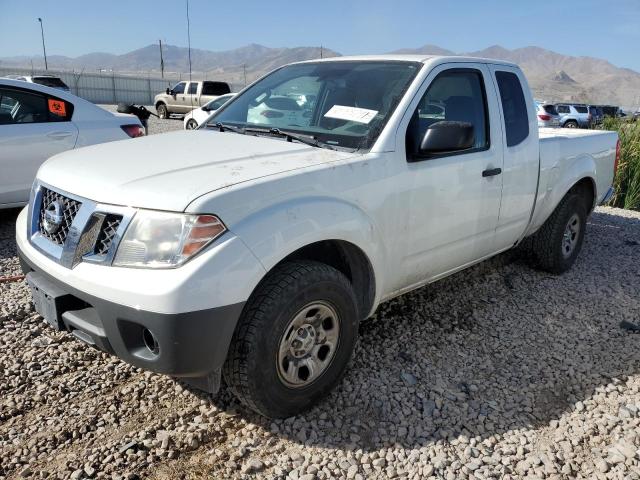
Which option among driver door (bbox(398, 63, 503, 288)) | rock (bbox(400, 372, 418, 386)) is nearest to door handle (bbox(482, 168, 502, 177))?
driver door (bbox(398, 63, 503, 288))

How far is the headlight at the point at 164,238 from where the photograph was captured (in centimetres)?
220

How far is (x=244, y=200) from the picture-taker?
233cm

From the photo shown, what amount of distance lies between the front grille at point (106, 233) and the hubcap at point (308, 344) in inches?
34.6

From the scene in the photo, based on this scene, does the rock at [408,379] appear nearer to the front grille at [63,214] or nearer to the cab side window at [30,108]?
the front grille at [63,214]

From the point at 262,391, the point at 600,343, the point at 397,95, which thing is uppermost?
the point at 397,95

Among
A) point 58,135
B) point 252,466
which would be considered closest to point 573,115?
point 58,135

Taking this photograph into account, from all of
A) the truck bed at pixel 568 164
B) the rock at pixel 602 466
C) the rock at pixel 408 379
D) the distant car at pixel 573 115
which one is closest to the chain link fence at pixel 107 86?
the distant car at pixel 573 115

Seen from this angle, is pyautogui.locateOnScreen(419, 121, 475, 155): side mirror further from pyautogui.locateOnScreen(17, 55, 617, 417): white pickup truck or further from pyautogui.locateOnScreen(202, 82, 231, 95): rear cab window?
pyautogui.locateOnScreen(202, 82, 231, 95): rear cab window

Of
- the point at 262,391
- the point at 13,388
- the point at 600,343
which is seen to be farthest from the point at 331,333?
the point at 600,343

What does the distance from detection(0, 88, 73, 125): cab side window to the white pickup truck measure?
2.71 metres

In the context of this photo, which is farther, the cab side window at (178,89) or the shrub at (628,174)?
the cab side window at (178,89)

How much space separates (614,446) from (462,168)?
5.70ft

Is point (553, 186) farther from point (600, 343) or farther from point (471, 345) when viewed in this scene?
point (471, 345)

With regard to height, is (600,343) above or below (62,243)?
below
